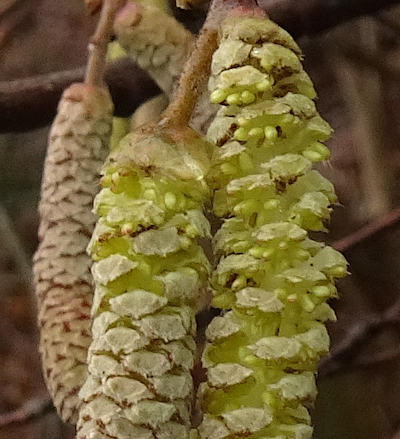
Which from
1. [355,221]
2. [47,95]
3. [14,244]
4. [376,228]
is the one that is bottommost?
[14,244]

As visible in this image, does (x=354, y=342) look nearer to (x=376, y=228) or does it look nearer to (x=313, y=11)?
(x=376, y=228)

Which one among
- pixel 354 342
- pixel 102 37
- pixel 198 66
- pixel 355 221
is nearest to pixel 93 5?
pixel 102 37

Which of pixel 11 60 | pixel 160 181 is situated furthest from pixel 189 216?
pixel 11 60

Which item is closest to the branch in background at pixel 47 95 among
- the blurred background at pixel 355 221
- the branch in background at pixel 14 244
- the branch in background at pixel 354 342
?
the blurred background at pixel 355 221

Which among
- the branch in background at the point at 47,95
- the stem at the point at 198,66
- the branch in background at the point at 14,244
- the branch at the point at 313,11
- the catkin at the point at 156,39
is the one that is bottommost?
the branch in background at the point at 14,244

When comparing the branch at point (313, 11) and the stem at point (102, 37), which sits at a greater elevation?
the stem at point (102, 37)

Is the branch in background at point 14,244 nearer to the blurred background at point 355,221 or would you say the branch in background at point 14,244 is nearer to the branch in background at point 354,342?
the blurred background at point 355,221

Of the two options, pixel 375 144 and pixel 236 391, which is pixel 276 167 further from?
pixel 375 144
